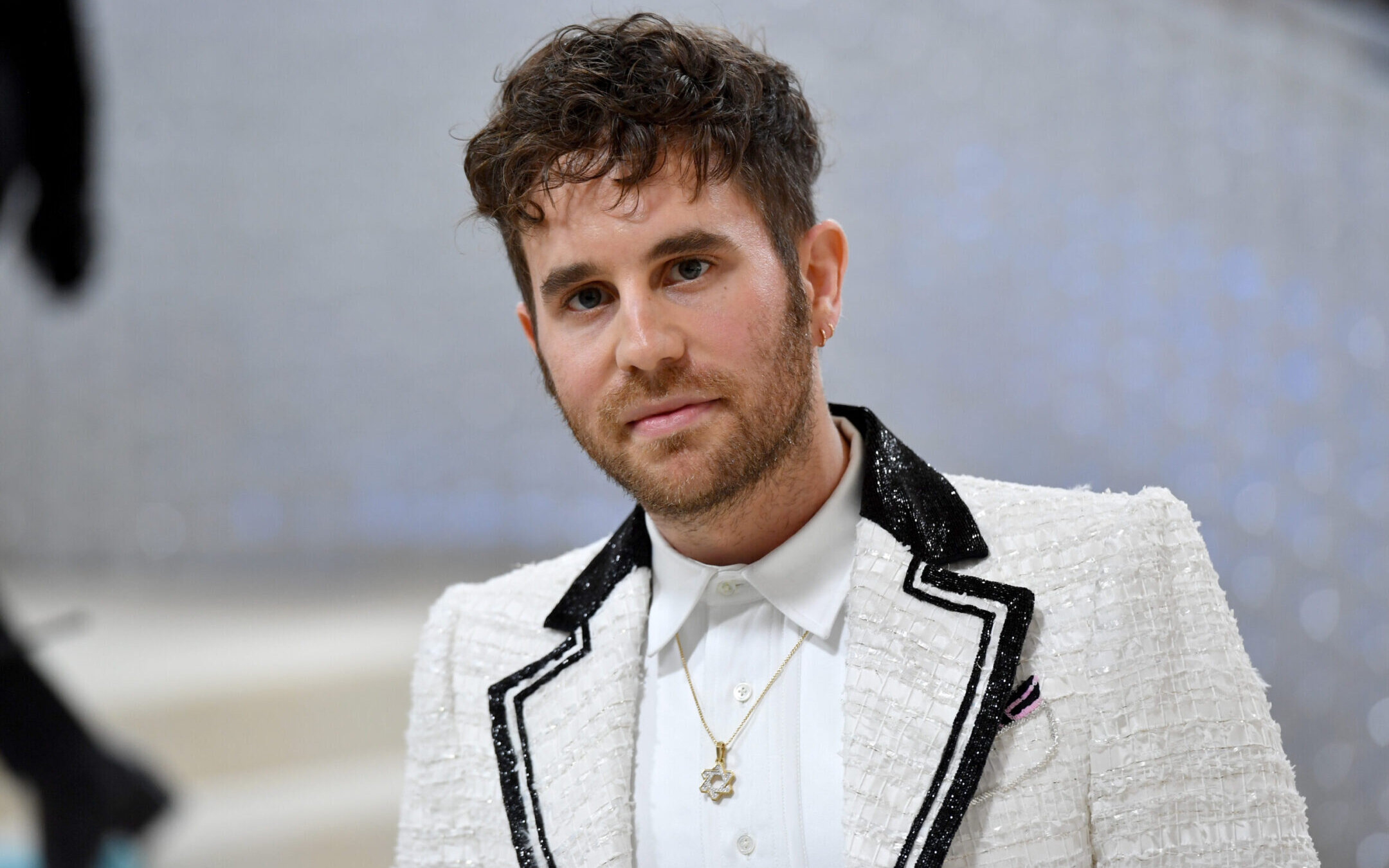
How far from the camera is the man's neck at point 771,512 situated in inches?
54.1

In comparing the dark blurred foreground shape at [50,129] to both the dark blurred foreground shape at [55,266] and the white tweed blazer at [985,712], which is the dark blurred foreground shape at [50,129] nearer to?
the dark blurred foreground shape at [55,266]

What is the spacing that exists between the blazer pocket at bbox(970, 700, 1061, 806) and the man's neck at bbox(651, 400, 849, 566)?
1.15 ft

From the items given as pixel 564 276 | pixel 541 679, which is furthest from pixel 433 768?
pixel 564 276

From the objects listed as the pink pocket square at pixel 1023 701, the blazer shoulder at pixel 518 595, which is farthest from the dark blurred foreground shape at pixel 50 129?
the pink pocket square at pixel 1023 701

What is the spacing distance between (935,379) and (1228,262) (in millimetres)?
749

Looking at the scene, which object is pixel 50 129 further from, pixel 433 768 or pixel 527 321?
pixel 433 768

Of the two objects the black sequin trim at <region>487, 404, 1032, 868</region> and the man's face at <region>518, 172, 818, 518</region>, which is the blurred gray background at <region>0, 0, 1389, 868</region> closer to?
the black sequin trim at <region>487, 404, 1032, 868</region>

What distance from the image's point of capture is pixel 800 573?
4.51 ft

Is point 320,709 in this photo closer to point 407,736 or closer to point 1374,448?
point 407,736

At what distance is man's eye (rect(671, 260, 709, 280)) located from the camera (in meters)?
1.30

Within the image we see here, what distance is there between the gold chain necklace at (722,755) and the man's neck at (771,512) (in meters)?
0.13

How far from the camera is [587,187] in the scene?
131 centimetres

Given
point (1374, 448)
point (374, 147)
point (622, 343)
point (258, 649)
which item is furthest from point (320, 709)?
point (1374, 448)

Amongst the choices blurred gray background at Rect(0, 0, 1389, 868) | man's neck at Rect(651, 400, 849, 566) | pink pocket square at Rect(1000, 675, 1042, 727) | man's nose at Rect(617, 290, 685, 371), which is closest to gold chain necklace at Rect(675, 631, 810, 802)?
man's neck at Rect(651, 400, 849, 566)
